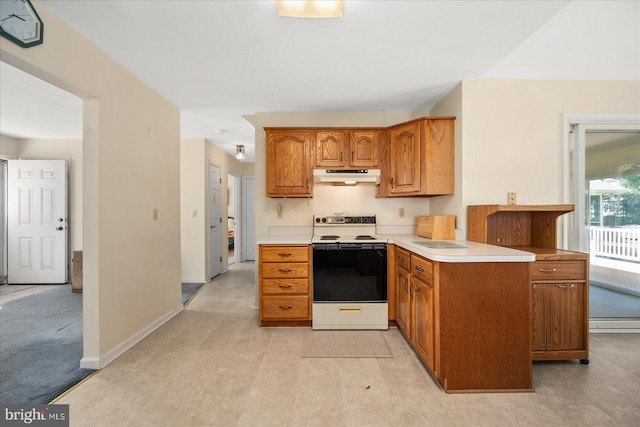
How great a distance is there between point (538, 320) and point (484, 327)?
0.67 m

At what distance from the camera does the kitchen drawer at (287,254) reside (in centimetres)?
293

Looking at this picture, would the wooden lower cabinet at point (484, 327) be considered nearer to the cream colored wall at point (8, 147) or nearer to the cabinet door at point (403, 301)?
the cabinet door at point (403, 301)

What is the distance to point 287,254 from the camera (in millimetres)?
2928

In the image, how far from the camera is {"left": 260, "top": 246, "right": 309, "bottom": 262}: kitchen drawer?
2926mm

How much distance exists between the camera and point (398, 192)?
318cm

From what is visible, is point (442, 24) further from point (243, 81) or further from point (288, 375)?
point (288, 375)

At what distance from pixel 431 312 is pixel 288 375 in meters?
1.13

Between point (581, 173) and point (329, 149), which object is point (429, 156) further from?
point (581, 173)

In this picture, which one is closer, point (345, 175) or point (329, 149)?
point (345, 175)

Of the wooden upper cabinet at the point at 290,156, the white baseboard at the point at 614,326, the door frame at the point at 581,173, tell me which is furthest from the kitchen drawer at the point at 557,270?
the wooden upper cabinet at the point at 290,156

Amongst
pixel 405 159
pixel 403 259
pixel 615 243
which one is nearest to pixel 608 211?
pixel 615 243

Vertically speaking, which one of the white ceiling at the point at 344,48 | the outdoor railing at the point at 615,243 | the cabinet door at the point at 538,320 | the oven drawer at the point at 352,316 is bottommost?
the oven drawer at the point at 352,316

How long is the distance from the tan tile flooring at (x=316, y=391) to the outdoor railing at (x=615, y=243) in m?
0.77

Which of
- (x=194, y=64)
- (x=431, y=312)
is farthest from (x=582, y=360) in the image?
(x=194, y=64)
